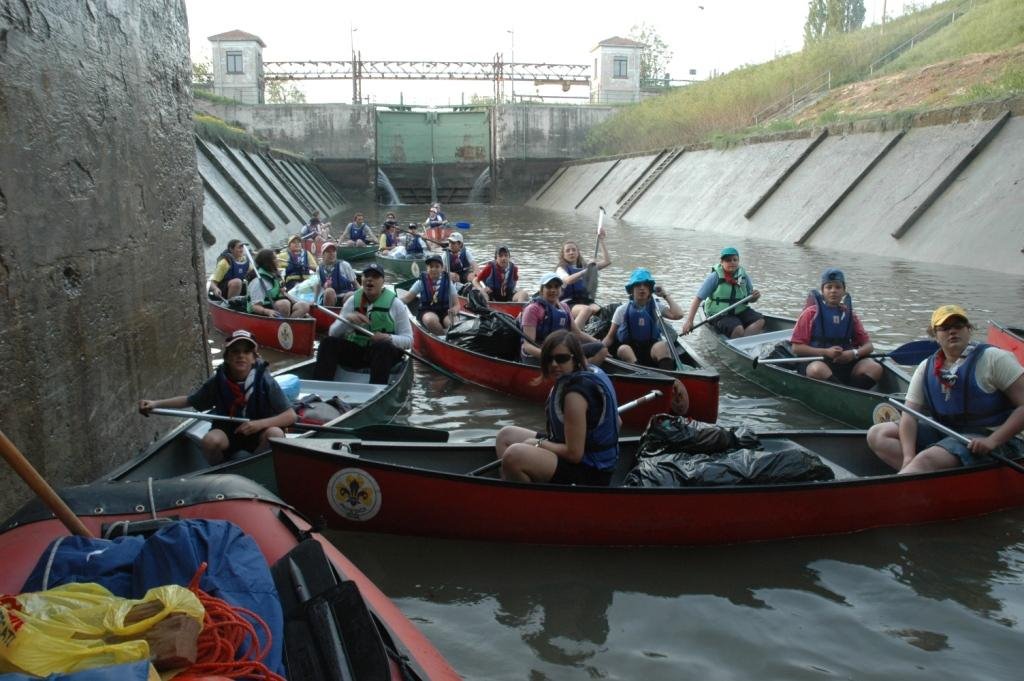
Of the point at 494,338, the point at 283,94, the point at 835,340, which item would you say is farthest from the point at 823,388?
the point at 283,94

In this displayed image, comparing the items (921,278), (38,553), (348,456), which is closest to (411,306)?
(348,456)

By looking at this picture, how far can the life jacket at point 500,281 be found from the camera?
12.1 metres

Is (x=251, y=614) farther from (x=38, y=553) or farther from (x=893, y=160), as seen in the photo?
(x=893, y=160)

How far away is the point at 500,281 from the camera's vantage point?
1205 cm

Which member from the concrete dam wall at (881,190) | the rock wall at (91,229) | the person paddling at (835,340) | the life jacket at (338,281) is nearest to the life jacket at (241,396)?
the rock wall at (91,229)

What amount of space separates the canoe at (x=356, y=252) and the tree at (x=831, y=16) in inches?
1686

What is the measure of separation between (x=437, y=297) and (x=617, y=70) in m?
52.3

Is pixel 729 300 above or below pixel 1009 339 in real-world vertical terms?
above

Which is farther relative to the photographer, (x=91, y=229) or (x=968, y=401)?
(x=968, y=401)

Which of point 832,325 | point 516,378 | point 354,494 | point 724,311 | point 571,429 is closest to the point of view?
point 571,429

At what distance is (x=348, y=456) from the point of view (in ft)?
16.5

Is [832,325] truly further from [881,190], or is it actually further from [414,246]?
[881,190]

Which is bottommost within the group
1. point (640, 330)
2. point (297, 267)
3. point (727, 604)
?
point (727, 604)

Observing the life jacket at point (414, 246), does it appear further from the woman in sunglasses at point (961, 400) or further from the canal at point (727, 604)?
the woman in sunglasses at point (961, 400)
